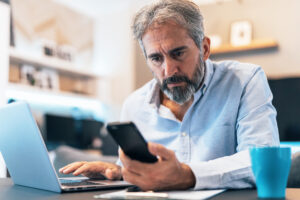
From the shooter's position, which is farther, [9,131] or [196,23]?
[196,23]

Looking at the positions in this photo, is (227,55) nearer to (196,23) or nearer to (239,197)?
(196,23)

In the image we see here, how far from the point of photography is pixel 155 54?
4.25 feet

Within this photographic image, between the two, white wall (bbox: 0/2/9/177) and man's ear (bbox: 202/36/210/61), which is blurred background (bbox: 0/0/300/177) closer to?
white wall (bbox: 0/2/9/177)

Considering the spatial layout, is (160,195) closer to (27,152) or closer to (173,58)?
(27,152)

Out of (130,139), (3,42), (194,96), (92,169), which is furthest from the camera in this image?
(3,42)

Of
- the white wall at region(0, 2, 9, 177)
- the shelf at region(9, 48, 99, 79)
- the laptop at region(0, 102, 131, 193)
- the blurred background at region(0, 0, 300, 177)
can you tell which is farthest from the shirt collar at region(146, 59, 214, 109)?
the shelf at region(9, 48, 99, 79)

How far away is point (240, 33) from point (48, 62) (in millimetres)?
2148

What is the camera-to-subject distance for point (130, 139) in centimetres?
72

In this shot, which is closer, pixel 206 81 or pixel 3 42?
pixel 206 81

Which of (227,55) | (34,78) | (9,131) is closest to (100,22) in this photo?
(34,78)

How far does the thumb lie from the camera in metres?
0.73

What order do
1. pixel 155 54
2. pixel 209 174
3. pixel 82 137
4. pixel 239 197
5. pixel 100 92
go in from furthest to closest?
1. pixel 100 92
2. pixel 82 137
3. pixel 155 54
4. pixel 209 174
5. pixel 239 197

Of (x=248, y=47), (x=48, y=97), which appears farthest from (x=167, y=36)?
(x=48, y=97)

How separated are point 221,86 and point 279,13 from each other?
303 cm
